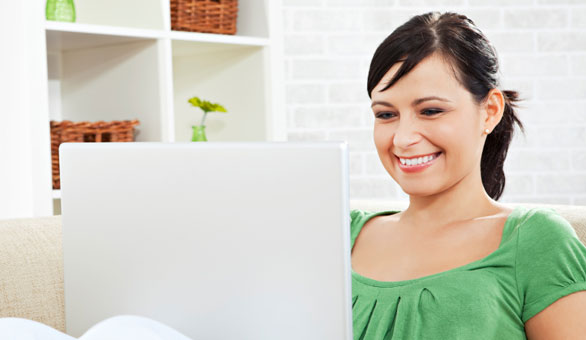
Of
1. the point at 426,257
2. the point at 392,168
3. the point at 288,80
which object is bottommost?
the point at 426,257

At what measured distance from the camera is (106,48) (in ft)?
7.85

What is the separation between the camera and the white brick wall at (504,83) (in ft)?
8.93

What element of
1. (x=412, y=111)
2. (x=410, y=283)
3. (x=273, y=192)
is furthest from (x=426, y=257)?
(x=273, y=192)

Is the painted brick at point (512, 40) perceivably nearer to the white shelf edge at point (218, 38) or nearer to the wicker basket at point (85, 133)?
the white shelf edge at point (218, 38)

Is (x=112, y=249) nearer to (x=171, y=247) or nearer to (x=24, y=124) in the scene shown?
(x=171, y=247)

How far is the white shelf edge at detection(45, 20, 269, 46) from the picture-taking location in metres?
2.03

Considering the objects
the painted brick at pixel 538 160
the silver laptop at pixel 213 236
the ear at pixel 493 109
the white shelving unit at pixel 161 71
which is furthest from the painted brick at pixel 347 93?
the silver laptop at pixel 213 236

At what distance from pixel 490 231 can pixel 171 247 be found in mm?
541

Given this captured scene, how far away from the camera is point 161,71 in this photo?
7.42ft

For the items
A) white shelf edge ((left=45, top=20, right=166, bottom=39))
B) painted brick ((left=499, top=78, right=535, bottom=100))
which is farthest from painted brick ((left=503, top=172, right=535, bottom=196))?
white shelf edge ((left=45, top=20, right=166, bottom=39))

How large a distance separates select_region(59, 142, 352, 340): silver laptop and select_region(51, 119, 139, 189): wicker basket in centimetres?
132

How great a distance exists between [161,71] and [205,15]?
28 cm

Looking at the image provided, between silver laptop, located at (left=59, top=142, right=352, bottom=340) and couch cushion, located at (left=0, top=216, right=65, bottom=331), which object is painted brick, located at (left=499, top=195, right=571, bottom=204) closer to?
couch cushion, located at (left=0, top=216, right=65, bottom=331)

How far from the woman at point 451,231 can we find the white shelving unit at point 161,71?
1172 millimetres
